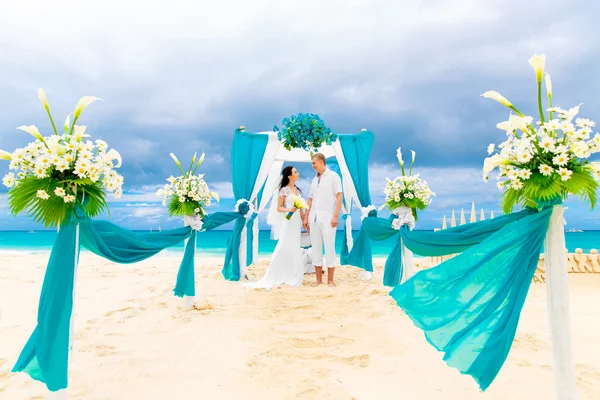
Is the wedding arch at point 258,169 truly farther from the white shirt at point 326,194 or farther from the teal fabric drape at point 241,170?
the white shirt at point 326,194

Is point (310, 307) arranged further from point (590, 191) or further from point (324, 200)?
point (590, 191)

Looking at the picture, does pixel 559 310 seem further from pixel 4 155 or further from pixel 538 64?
pixel 4 155

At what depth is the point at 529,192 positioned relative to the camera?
2.10m

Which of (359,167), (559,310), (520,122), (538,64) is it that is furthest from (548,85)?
(359,167)

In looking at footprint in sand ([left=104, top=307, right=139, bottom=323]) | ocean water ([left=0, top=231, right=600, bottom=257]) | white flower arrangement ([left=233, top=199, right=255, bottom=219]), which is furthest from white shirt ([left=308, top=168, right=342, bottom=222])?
ocean water ([left=0, top=231, right=600, bottom=257])

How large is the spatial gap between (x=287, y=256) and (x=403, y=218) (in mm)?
1959

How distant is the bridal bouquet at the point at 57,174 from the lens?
2141mm

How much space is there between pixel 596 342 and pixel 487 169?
2.26 meters

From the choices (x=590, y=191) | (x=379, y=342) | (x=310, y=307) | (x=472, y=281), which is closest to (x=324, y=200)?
(x=310, y=307)

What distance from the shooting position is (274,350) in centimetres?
297

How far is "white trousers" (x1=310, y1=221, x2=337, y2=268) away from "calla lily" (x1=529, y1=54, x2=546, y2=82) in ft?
10.7

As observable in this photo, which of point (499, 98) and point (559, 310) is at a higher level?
point (499, 98)

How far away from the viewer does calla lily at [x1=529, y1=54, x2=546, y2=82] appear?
2.12 metres

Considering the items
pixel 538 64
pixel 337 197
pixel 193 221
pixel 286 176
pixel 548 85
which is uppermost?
pixel 538 64
